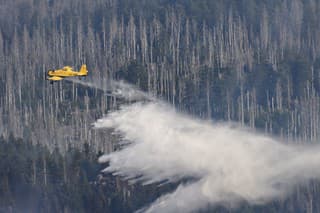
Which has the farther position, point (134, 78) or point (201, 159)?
point (134, 78)

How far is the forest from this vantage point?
318 ft

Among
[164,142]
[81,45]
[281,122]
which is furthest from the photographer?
[81,45]

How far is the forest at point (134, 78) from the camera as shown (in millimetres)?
96875

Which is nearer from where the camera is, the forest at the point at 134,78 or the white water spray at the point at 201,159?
the white water spray at the point at 201,159

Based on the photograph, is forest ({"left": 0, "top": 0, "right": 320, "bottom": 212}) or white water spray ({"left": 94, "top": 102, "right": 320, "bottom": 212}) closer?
white water spray ({"left": 94, "top": 102, "right": 320, "bottom": 212})

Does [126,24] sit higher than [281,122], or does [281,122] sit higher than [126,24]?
[126,24]

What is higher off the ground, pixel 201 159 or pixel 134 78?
pixel 134 78

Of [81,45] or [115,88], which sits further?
[81,45]

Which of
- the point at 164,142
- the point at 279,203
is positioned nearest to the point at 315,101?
the point at 279,203

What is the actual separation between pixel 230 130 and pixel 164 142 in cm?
803

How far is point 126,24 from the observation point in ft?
420

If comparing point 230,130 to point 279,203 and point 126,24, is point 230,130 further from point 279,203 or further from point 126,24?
point 126,24

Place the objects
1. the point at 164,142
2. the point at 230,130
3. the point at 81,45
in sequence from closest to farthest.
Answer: the point at 164,142 → the point at 230,130 → the point at 81,45

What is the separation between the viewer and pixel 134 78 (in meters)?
107
